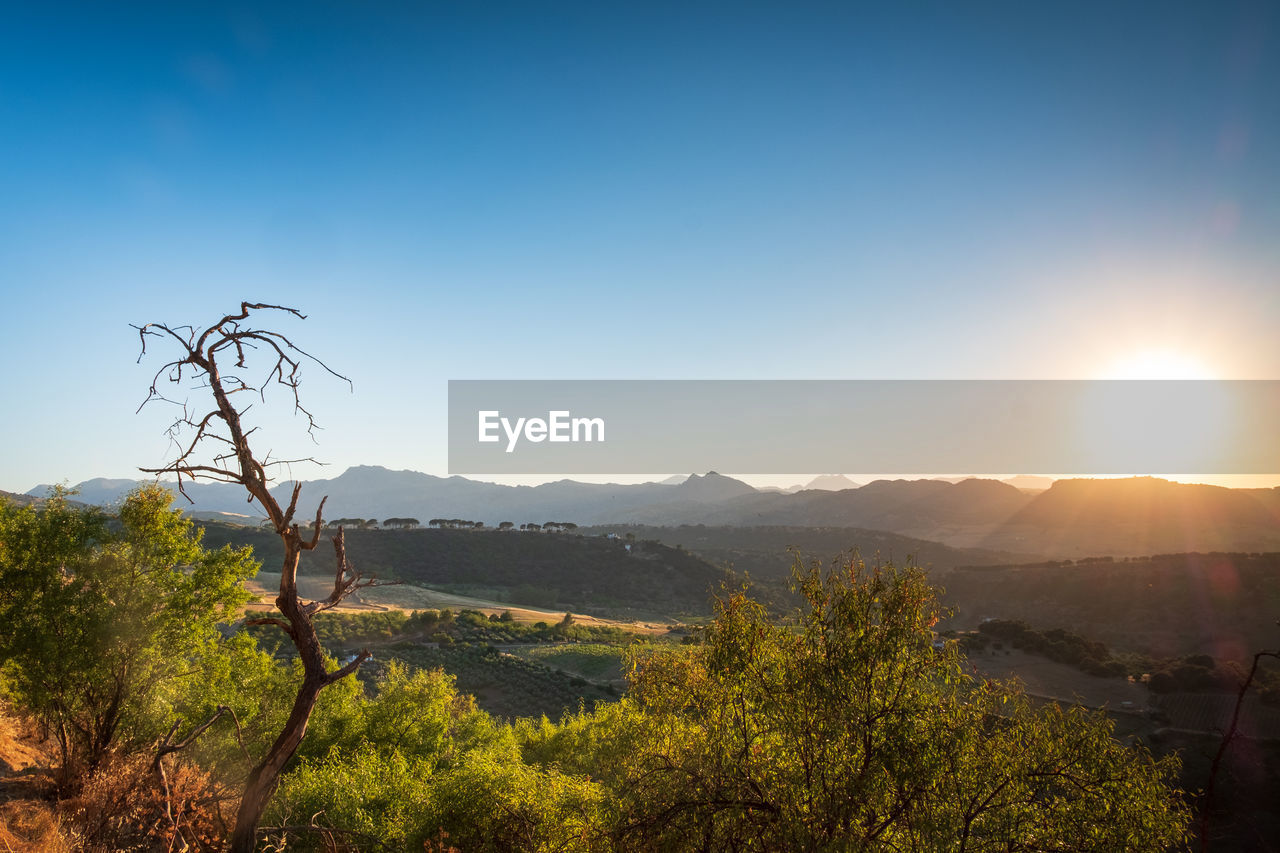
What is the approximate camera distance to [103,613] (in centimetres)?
1336

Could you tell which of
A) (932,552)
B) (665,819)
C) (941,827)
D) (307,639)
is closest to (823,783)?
(941,827)

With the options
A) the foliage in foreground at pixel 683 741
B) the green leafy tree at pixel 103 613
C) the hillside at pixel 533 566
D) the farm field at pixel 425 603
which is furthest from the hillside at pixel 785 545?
the green leafy tree at pixel 103 613

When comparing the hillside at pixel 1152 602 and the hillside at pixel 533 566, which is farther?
the hillside at pixel 533 566

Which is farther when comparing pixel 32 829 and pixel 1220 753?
pixel 32 829

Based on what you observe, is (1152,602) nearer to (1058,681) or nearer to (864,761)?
(1058,681)

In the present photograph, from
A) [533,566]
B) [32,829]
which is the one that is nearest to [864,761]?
[32,829]

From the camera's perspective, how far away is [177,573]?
14820mm

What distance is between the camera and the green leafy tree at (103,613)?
12.8 metres

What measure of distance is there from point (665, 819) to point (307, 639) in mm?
5113

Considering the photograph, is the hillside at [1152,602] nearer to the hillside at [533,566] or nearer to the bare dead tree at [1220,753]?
the hillside at [533,566]

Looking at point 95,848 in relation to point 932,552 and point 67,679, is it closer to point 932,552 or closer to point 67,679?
point 67,679

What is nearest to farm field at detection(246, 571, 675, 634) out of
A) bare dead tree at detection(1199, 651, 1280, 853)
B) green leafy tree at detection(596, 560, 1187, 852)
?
green leafy tree at detection(596, 560, 1187, 852)

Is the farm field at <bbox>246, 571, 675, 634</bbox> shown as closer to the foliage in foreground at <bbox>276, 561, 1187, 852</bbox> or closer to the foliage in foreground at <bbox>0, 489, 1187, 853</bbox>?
the foliage in foreground at <bbox>0, 489, 1187, 853</bbox>

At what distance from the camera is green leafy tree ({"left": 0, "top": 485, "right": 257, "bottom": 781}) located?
12828 mm
